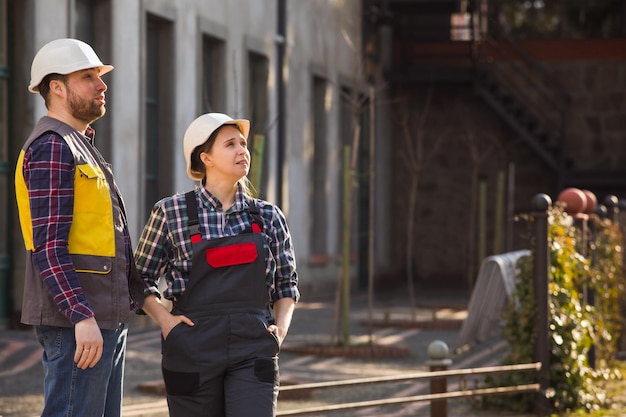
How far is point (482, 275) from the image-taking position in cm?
1338

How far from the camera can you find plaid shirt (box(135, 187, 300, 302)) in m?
4.86

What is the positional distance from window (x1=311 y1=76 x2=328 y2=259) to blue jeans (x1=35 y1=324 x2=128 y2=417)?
1972cm

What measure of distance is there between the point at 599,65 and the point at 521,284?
63.9 ft

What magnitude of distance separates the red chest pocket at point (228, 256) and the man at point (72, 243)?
307 millimetres

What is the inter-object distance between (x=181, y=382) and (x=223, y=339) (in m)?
0.20

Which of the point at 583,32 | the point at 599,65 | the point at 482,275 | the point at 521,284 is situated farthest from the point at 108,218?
the point at 583,32

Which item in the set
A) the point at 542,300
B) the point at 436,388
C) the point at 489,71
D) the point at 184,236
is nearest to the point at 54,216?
the point at 184,236

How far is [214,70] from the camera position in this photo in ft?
61.2

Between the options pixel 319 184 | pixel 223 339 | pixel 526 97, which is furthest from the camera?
pixel 526 97

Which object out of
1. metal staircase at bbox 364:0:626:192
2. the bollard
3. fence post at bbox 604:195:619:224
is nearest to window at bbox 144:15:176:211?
fence post at bbox 604:195:619:224

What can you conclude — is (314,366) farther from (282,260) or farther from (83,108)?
(83,108)

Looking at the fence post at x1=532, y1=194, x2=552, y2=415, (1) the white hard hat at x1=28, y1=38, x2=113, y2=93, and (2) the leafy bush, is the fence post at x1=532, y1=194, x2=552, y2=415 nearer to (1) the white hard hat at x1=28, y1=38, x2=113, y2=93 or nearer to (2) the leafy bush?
(2) the leafy bush

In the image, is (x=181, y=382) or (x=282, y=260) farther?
(x=282, y=260)

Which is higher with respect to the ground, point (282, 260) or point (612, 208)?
point (282, 260)
